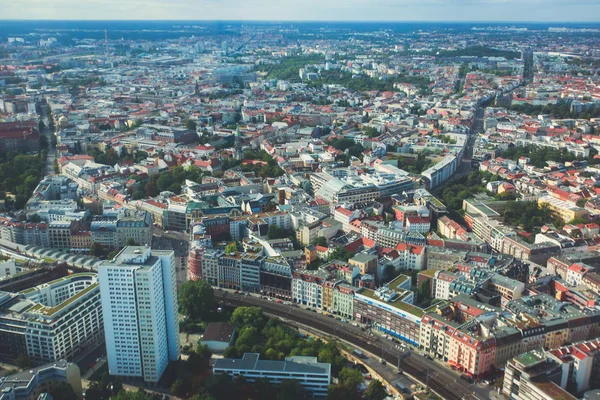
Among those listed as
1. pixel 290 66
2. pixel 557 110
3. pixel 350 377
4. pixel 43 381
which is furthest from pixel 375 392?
pixel 290 66

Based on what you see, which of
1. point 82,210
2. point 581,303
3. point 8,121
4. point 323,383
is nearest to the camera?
point 323,383

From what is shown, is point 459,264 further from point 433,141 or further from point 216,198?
point 433,141

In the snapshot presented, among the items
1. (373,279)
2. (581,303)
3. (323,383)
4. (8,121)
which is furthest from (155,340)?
(8,121)

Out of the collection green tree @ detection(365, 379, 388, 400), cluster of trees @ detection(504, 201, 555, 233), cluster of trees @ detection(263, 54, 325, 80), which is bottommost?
green tree @ detection(365, 379, 388, 400)

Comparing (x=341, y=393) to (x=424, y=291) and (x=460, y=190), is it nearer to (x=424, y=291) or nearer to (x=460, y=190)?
(x=424, y=291)

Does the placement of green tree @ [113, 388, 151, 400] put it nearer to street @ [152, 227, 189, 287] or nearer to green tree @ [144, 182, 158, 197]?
street @ [152, 227, 189, 287]

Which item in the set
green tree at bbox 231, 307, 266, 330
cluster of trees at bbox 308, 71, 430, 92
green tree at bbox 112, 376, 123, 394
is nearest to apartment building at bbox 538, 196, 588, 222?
green tree at bbox 231, 307, 266, 330

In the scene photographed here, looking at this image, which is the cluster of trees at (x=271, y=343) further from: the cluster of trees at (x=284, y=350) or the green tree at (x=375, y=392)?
the green tree at (x=375, y=392)

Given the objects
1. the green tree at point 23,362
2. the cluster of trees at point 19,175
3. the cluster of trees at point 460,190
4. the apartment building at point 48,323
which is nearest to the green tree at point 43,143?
the cluster of trees at point 19,175
